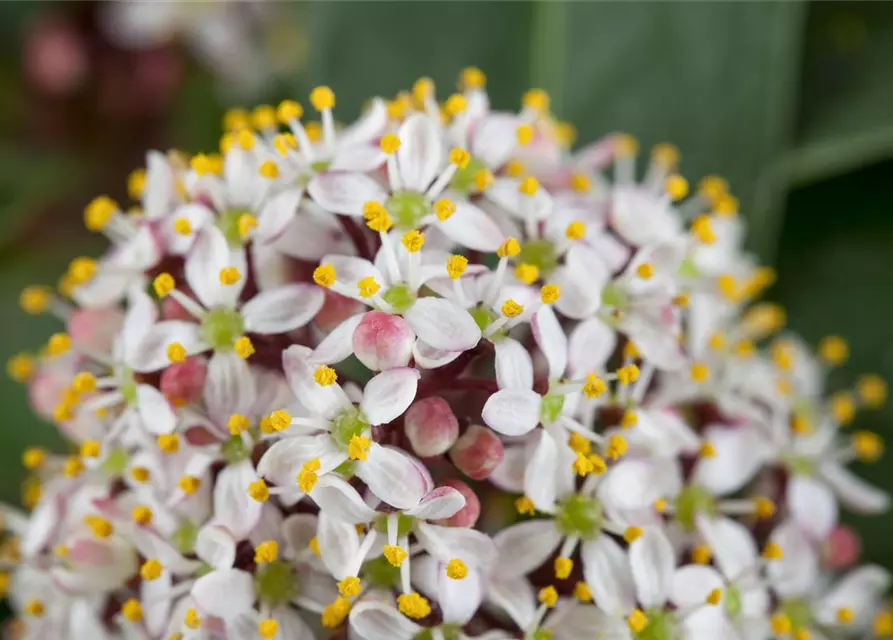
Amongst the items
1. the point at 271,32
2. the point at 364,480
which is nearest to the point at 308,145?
the point at 364,480

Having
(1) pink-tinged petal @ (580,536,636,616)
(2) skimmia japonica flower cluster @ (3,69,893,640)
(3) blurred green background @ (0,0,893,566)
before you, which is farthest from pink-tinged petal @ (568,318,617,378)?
(3) blurred green background @ (0,0,893,566)

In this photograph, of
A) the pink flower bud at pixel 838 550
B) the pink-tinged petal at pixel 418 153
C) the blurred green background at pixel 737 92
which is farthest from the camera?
the blurred green background at pixel 737 92

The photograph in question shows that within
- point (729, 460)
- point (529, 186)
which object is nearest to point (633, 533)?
point (729, 460)

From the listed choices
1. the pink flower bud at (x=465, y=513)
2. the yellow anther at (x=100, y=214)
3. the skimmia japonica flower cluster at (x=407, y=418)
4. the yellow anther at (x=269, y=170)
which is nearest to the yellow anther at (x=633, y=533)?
the skimmia japonica flower cluster at (x=407, y=418)

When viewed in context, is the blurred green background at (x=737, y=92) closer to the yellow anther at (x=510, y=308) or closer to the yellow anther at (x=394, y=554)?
the yellow anther at (x=510, y=308)

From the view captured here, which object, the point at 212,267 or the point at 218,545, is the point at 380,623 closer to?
the point at 218,545

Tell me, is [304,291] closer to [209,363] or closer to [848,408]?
[209,363]
